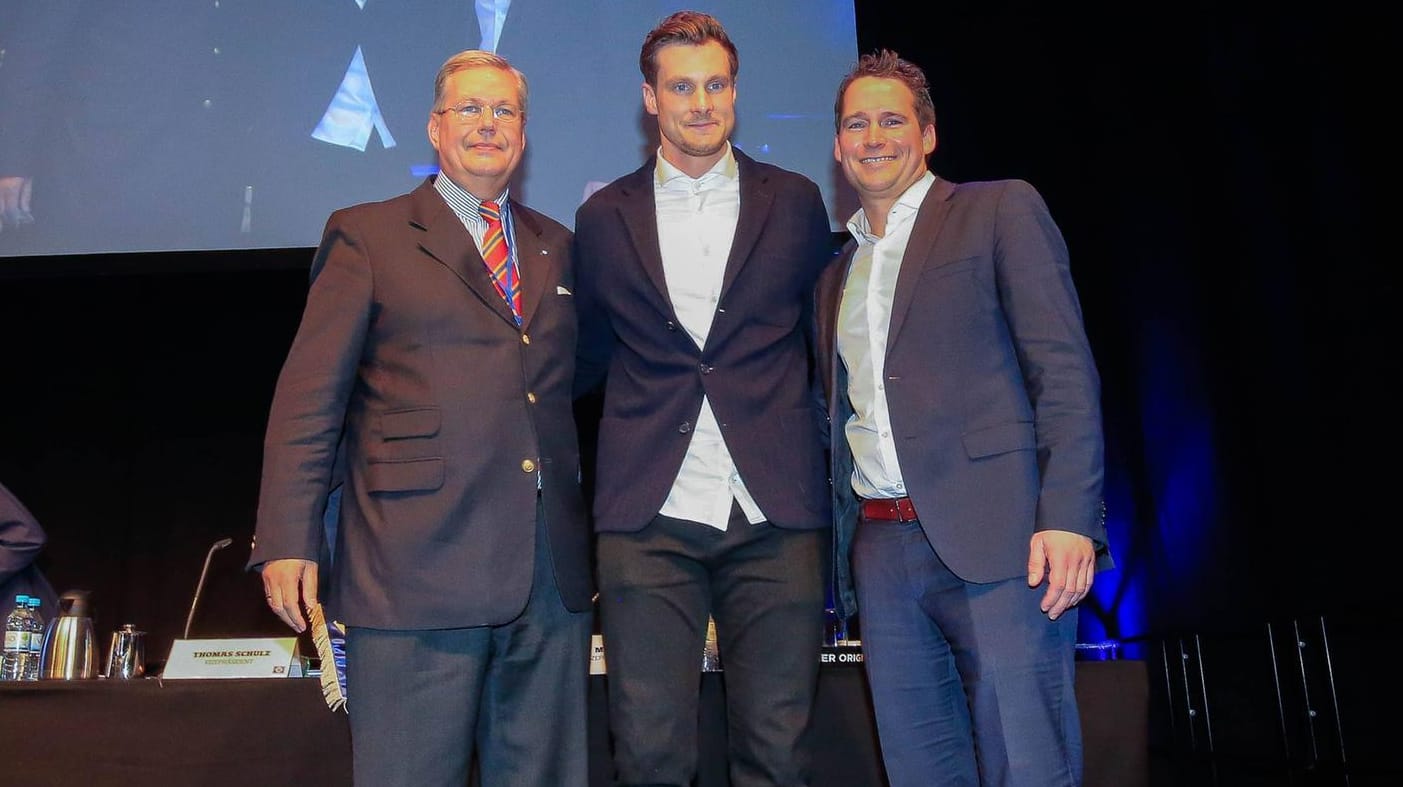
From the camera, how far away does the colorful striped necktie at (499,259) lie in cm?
213

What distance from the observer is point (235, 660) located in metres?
2.65

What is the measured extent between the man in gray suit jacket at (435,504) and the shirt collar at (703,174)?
334 mm

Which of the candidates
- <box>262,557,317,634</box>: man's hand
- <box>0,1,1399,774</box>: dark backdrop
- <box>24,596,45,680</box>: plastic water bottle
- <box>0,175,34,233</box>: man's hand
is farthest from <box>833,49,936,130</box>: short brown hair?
<box>0,175,34,233</box>: man's hand

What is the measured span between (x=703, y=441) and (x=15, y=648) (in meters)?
1.94

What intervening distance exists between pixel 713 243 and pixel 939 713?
917 mm

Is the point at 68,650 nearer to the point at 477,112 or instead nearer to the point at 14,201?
the point at 477,112

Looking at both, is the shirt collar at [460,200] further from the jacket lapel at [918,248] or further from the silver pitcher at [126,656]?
the silver pitcher at [126,656]

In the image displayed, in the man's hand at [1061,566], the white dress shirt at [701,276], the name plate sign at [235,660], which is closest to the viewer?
the man's hand at [1061,566]

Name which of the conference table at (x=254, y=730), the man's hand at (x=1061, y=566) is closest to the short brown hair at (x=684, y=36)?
the man's hand at (x=1061, y=566)

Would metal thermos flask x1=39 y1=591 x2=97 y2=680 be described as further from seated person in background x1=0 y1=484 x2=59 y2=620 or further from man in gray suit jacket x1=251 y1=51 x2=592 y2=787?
man in gray suit jacket x1=251 y1=51 x2=592 y2=787

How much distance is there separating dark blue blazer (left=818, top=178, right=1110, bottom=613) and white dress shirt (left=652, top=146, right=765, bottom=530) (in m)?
0.26

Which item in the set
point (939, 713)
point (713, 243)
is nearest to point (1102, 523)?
point (939, 713)

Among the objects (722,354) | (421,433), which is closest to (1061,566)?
(722,354)

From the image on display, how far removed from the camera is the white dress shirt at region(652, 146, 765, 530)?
197 cm
